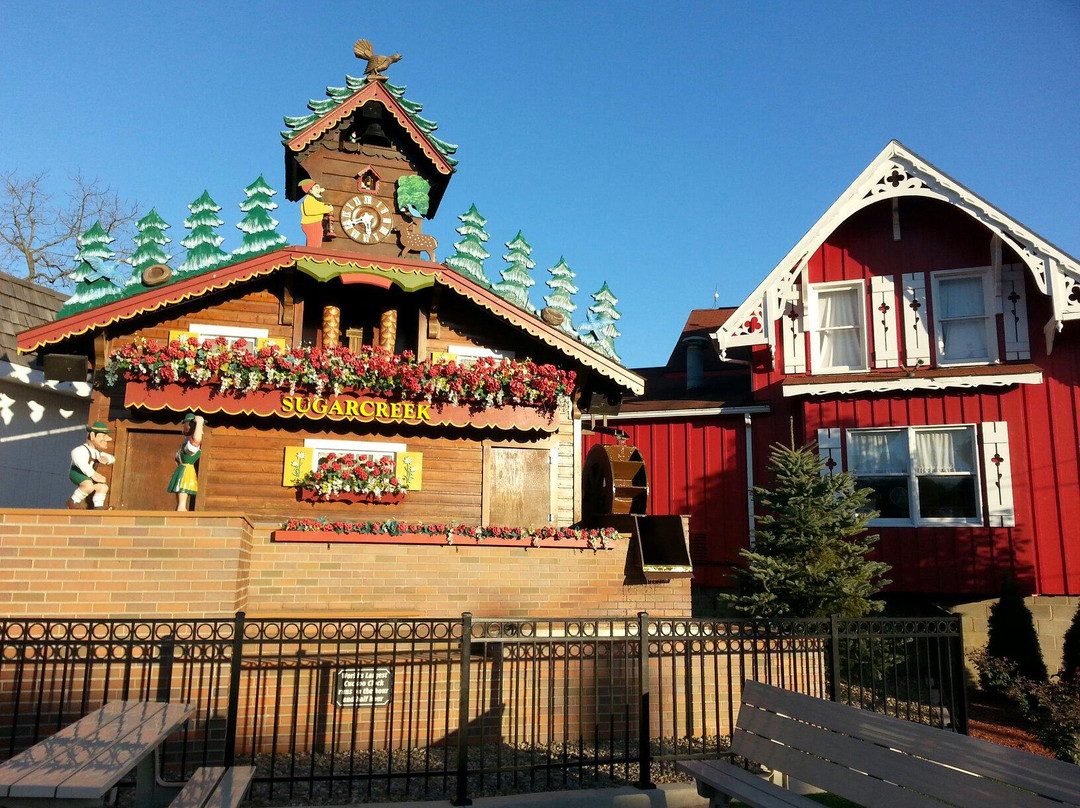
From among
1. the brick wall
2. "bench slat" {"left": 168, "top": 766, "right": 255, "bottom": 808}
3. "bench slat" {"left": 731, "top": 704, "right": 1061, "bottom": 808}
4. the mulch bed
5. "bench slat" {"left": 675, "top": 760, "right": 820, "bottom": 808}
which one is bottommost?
the mulch bed

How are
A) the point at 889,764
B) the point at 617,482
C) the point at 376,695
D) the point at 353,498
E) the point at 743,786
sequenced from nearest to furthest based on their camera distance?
1. the point at 889,764
2. the point at 743,786
3. the point at 376,695
4. the point at 353,498
5. the point at 617,482

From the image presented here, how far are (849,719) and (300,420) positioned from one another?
9529 millimetres

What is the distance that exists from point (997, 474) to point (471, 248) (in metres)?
9.82

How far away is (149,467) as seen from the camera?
1264 cm

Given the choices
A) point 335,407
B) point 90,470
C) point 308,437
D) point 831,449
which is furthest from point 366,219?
point 831,449

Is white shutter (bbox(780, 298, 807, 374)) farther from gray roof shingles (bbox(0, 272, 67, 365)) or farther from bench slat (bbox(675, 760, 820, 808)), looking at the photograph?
gray roof shingles (bbox(0, 272, 67, 365))

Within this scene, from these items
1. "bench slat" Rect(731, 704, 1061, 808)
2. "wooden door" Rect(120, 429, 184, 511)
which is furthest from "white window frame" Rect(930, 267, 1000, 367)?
"wooden door" Rect(120, 429, 184, 511)

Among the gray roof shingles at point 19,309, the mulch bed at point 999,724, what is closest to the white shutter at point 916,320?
the mulch bed at point 999,724

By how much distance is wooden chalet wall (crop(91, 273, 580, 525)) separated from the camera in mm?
12648

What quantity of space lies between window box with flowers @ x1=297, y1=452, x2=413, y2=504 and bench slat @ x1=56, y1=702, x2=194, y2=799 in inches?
250

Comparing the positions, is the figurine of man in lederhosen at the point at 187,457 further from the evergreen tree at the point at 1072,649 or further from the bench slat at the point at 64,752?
the evergreen tree at the point at 1072,649

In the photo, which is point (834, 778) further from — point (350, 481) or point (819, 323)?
point (819, 323)

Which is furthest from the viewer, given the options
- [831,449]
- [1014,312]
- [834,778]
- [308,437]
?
[831,449]

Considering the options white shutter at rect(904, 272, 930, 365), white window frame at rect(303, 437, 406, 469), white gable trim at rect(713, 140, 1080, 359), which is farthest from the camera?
white shutter at rect(904, 272, 930, 365)
